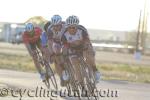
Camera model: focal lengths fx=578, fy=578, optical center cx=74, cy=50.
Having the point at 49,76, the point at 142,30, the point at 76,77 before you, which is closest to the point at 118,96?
the point at 49,76

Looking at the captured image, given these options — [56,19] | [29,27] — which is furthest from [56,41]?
[29,27]

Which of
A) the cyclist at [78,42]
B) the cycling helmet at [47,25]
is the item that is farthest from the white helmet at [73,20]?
the cycling helmet at [47,25]

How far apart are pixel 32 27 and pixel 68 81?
185cm

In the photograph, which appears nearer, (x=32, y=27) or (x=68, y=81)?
(x=68, y=81)

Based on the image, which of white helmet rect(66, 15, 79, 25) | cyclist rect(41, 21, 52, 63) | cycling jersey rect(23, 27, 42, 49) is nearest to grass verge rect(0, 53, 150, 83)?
→ cyclist rect(41, 21, 52, 63)

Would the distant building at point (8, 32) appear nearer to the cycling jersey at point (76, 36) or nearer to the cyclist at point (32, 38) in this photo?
the cyclist at point (32, 38)

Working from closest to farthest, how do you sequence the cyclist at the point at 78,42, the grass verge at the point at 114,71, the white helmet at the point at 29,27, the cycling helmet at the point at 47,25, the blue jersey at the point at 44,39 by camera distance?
the cyclist at the point at 78,42
the white helmet at the point at 29,27
the blue jersey at the point at 44,39
the cycling helmet at the point at 47,25
the grass verge at the point at 114,71

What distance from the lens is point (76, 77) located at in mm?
12016

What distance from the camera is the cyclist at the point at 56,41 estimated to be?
42.2 feet

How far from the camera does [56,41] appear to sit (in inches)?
518

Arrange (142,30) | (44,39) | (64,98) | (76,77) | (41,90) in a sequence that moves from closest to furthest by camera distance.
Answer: (76,77) < (64,98) < (44,39) < (41,90) < (142,30)

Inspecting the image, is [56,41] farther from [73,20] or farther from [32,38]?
[73,20]

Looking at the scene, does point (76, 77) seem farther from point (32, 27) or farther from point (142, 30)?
point (142, 30)

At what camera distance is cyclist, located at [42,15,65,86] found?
12859 millimetres
